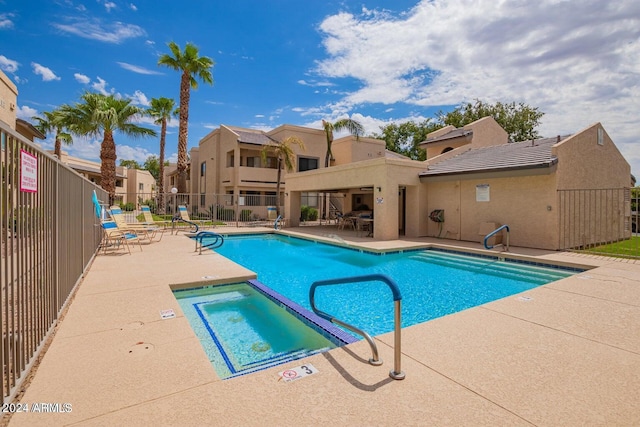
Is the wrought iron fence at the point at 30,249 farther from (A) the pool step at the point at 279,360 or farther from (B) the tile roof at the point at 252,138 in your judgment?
(B) the tile roof at the point at 252,138

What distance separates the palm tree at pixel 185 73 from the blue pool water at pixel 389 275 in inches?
542

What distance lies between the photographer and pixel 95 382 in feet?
9.12

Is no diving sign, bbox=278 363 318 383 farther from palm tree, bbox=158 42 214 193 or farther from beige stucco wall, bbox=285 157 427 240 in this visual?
palm tree, bbox=158 42 214 193

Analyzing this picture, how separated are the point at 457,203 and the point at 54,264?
14.4 metres

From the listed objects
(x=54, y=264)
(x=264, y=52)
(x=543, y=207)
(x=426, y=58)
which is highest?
(x=264, y=52)

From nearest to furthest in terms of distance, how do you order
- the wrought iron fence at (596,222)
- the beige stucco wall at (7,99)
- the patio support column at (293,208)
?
1. the wrought iron fence at (596,222)
2. the beige stucco wall at (7,99)
3. the patio support column at (293,208)

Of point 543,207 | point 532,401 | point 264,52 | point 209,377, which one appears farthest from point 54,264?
point 264,52

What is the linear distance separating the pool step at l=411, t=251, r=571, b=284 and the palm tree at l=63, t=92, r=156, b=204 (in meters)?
19.4

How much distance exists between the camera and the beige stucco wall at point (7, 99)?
14.3 meters

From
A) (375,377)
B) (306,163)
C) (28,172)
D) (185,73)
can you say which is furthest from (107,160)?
(375,377)

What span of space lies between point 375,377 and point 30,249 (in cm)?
336

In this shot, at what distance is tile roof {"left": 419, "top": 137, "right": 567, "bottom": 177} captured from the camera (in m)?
11.5

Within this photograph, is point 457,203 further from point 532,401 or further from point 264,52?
point 264,52

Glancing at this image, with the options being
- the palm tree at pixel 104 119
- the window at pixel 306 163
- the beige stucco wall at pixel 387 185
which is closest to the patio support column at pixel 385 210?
the beige stucco wall at pixel 387 185
